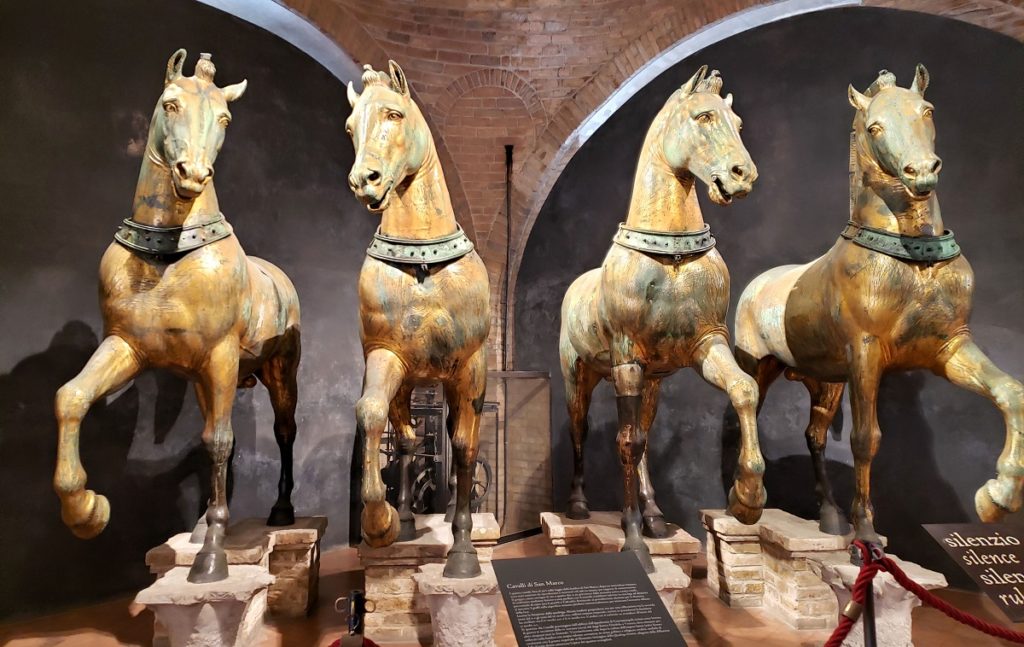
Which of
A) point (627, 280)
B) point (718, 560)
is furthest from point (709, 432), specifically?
point (627, 280)

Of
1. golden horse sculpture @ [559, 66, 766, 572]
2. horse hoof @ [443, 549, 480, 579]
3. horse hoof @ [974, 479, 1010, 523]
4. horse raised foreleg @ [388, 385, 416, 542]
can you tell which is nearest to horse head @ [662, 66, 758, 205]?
golden horse sculpture @ [559, 66, 766, 572]

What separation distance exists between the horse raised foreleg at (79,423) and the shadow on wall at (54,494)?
1.54 meters

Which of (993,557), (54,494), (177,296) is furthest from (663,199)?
(54,494)

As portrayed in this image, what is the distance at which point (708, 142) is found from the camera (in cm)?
372

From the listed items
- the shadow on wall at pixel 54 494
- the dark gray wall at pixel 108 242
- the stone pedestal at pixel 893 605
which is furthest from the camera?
the dark gray wall at pixel 108 242

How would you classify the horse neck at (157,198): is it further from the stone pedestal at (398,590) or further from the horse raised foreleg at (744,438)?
the horse raised foreleg at (744,438)

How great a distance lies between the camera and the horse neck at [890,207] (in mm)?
3814

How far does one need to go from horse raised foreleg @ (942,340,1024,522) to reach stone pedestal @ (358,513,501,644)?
114 inches

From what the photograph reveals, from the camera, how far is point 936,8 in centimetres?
571

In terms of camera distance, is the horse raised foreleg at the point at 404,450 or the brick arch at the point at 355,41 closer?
the horse raised foreleg at the point at 404,450

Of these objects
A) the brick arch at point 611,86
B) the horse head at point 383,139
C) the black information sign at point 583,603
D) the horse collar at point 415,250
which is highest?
the brick arch at point 611,86

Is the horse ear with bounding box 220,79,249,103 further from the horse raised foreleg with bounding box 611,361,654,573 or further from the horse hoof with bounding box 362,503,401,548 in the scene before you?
the horse raised foreleg with bounding box 611,361,654,573

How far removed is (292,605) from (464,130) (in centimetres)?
503

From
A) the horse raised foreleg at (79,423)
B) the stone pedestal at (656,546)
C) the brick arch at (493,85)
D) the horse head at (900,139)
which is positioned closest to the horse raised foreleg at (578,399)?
the stone pedestal at (656,546)
